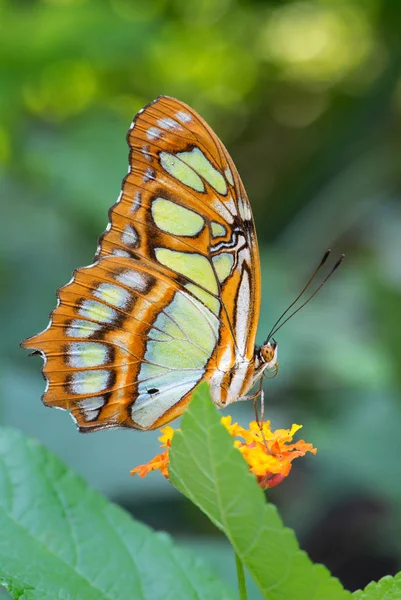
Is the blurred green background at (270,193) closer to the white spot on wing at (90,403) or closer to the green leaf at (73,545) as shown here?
the white spot on wing at (90,403)

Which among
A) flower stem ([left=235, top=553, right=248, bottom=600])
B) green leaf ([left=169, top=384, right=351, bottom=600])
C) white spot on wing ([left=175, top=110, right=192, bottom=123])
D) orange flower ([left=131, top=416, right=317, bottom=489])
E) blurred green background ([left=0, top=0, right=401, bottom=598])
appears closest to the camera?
green leaf ([left=169, top=384, right=351, bottom=600])

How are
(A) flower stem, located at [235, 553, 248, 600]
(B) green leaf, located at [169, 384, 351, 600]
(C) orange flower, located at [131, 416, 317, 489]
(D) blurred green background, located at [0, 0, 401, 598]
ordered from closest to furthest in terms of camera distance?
(B) green leaf, located at [169, 384, 351, 600]
(A) flower stem, located at [235, 553, 248, 600]
(C) orange flower, located at [131, 416, 317, 489]
(D) blurred green background, located at [0, 0, 401, 598]

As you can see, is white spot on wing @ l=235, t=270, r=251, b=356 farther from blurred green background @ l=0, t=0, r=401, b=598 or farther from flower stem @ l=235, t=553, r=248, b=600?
flower stem @ l=235, t=553, r=248, b=600

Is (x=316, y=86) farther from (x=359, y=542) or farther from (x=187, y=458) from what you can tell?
(x=187, y=458)

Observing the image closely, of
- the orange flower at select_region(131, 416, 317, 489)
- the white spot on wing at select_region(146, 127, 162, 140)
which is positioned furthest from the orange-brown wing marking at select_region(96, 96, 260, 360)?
the orange flower at select_region(131, 416, 317, 489)

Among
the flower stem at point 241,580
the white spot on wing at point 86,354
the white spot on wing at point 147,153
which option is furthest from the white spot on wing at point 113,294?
the flower stem at point 241,580

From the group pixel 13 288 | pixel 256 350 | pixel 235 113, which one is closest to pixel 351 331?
pixel 235 113
